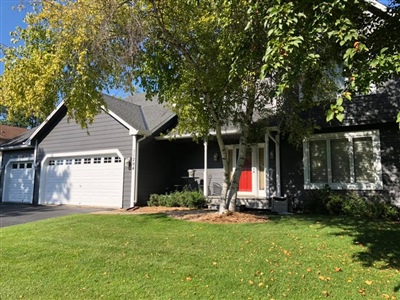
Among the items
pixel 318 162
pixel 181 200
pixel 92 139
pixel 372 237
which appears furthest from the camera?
pixel 92 139

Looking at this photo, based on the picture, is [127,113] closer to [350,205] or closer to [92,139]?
[92,139]

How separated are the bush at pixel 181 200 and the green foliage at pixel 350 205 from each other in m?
4.20

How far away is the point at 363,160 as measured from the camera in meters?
11.3

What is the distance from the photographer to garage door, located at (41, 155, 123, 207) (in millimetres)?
15020

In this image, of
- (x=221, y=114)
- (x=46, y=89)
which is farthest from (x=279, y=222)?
(x=46, y=89)

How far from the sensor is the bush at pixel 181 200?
530 inches

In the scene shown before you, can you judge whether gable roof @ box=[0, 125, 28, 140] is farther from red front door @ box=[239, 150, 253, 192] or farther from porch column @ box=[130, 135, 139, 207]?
red front door @ box=[239, 150, 253, 192]

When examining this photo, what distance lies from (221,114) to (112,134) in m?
6.78

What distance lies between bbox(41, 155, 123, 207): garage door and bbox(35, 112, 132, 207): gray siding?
0.46 metres

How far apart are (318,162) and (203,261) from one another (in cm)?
782

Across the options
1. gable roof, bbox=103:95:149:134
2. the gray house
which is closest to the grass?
the gray house

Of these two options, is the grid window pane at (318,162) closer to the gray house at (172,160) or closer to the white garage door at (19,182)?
the gray house at (172,160)

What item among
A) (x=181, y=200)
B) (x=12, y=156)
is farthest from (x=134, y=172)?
(x=12, y=156)

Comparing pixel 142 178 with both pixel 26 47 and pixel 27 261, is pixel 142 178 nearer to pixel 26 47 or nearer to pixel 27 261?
pixel 26 47
